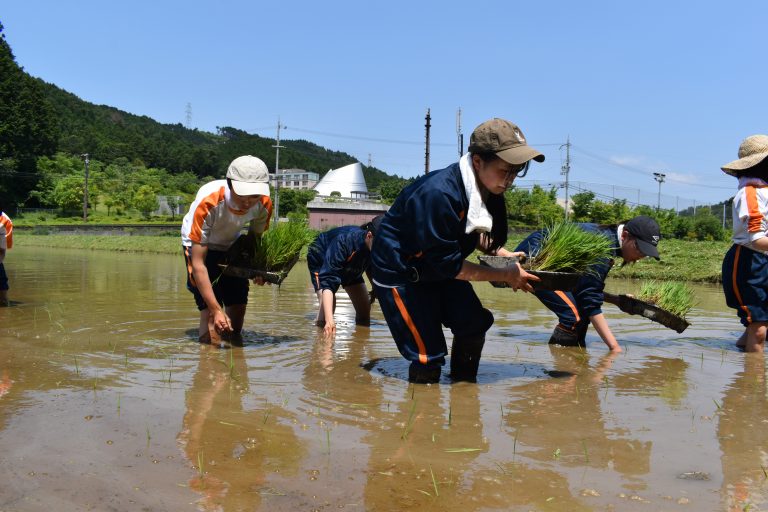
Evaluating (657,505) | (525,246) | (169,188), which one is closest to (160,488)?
(657,505)

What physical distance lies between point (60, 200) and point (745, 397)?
68.8 m

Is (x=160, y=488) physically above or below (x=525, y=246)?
below

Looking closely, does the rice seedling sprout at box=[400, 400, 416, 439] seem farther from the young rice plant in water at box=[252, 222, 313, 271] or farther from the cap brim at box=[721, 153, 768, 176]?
the cap brim at box=[721, 153, 768, 176]

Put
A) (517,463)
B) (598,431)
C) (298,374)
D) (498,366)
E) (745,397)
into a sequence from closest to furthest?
(517,463) < (598,431) < (745,397) < (298,374) < (498,366)

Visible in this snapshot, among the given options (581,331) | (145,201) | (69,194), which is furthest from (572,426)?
(69,194)

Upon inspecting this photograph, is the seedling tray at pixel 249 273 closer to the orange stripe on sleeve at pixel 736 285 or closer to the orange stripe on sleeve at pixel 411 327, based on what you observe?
the orange stripe on sleeve at pixel 411 327

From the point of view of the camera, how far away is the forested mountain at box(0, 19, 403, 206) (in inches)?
2721

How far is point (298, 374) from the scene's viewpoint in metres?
4.62

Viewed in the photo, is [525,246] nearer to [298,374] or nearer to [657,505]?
[298,374]

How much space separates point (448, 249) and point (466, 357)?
3.17ft

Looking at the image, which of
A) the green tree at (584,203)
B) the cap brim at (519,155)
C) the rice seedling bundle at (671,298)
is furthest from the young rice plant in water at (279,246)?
the green tree at (584,203)

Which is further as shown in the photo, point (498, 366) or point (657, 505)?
point (498, 366)

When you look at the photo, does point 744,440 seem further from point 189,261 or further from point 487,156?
point 189,261

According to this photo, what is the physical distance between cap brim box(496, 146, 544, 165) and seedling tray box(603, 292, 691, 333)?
257 centimetres
